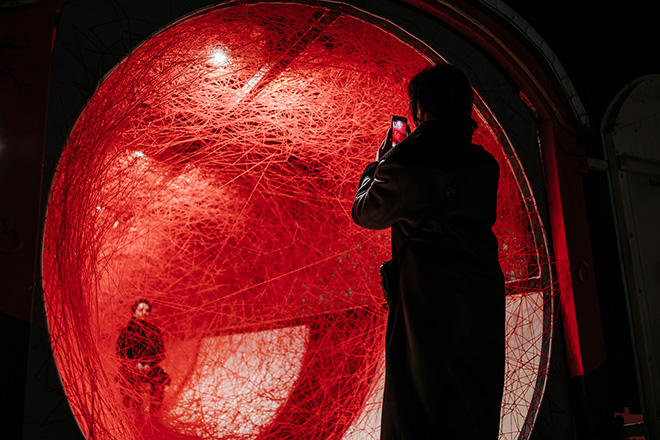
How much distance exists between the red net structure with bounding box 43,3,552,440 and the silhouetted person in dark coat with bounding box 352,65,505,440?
2.43ft

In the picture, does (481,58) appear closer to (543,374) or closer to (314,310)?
(543,374)

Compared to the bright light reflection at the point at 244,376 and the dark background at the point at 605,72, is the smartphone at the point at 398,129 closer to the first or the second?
the dark background at the point at 605,72

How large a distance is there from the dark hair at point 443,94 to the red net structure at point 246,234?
0.56 metres

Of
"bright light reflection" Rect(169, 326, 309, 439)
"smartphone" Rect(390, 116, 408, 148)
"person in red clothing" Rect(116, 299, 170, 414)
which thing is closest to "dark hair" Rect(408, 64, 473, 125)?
"smartphone" Rect(390, 116, 408, 148)

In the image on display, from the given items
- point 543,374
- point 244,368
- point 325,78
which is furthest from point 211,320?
point 543,374

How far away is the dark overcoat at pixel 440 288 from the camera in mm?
1188

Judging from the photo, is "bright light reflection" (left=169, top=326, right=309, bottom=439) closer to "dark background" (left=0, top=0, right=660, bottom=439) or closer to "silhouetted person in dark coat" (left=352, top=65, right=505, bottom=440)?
"dark background" (left=0, top=0, right=660, bottom=439)

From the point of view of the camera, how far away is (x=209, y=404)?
3.53m

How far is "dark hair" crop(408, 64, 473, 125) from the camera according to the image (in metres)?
1.35

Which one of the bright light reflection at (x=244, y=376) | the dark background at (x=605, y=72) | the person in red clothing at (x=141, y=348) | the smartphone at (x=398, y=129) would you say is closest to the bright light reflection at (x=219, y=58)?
the smartphone at (x=398, y=129)

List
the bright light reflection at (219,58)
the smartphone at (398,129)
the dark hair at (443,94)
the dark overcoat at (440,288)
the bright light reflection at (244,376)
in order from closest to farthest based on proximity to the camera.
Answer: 1. the dark overcoat at (440,288)
2. the dark hair at (443,94)
3. the smartphone at (398,129)
4. the bright light reflection at (219,58)
5. the bright light reflection at (244,376)

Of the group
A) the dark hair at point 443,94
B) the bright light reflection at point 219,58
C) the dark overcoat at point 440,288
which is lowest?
the dark overcoat at point 440,288

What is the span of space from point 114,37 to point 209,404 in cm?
281

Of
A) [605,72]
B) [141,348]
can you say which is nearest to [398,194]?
[605,72]
